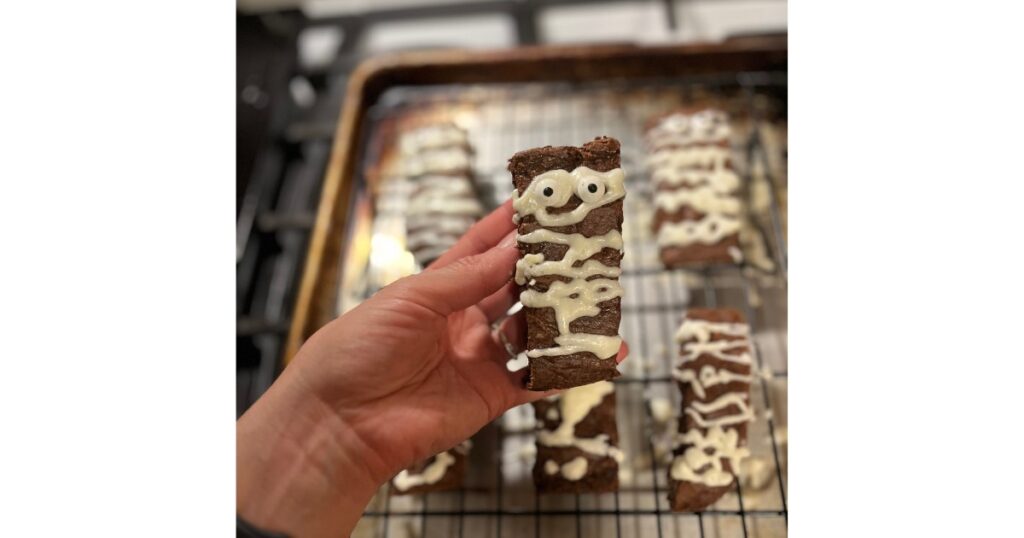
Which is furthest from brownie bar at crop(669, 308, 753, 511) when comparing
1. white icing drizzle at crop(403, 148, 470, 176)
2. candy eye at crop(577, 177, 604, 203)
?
white icing drizzle at crop(403, 148, 470, 176)

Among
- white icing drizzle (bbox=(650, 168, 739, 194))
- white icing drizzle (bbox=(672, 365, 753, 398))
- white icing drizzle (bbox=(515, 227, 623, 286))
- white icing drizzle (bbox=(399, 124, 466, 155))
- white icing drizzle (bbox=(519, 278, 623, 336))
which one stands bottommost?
white icing drizzle (bbox=(672, 365, 753, 398))

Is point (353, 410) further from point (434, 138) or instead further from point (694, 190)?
point (694, 190)

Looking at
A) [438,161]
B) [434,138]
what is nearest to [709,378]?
[438,161]

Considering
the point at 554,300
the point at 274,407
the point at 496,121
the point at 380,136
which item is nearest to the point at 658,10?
the point at 496,121

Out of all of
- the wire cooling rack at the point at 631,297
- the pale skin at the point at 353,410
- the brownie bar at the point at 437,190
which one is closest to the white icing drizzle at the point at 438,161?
the brownie bar at the point at 437,190

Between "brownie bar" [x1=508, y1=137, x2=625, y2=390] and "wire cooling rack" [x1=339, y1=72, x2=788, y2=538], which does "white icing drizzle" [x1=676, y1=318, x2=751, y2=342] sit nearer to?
"wire cooling rack" [x1=339, y1=72, x2=788, y2=538]

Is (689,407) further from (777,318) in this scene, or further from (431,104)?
(431,104)

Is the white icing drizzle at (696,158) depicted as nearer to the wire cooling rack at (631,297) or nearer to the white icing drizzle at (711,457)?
the wire cooling rack at (631,297)
